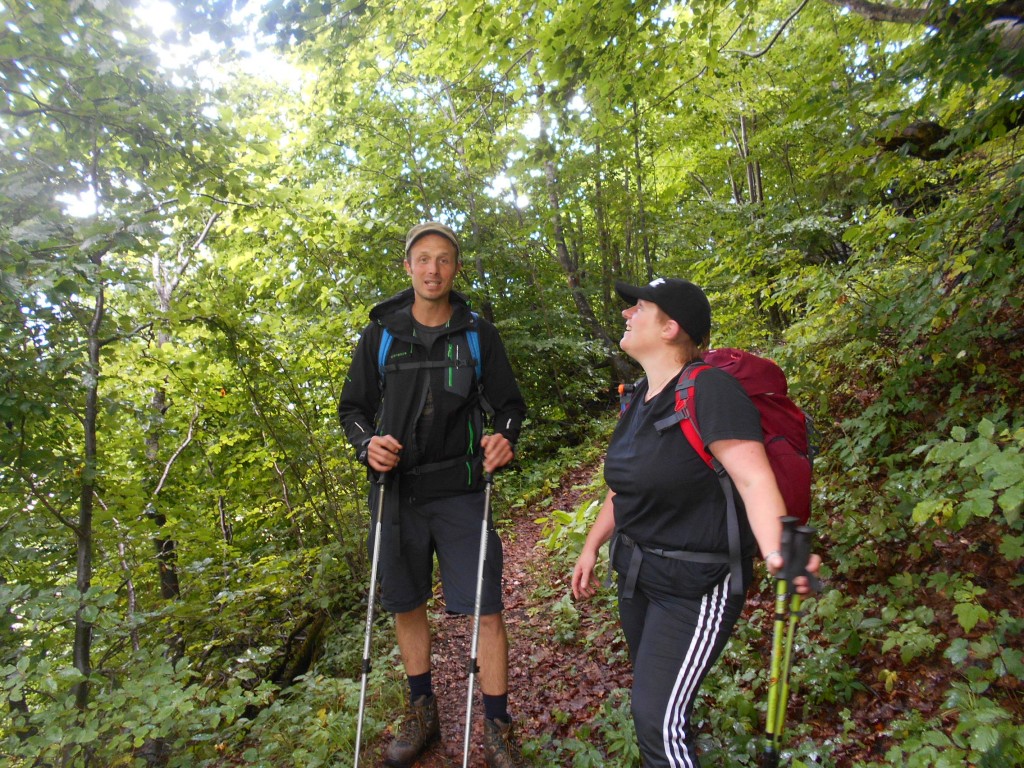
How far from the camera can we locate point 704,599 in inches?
80.4

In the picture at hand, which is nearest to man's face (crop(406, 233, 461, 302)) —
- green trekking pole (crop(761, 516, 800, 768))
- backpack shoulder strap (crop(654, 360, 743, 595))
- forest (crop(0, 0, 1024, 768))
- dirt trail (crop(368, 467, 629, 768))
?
backpack shoulder strap (crop(654, 360, 743, 595))

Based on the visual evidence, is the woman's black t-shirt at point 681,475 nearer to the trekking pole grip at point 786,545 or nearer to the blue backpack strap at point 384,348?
the trekking pole grip at point 786,545

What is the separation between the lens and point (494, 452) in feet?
9.98

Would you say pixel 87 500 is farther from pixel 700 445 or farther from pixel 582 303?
pixel 582 303

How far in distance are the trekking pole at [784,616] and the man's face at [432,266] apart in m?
2.10

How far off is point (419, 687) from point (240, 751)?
1.38m

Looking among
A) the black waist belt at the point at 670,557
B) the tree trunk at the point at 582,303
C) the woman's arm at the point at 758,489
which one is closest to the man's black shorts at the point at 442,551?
the black waist belt at the point at 670,557

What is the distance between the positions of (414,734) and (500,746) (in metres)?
0.55

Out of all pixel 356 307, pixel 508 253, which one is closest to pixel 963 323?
pixel 356 307

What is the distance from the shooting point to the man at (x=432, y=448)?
9.98 ft

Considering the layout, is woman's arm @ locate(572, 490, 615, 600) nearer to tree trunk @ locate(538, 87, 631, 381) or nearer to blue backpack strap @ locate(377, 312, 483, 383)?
blue backpack strap @ locate(377, 312, 483, 383)

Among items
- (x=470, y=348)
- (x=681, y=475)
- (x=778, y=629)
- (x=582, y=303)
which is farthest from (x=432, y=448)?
(x=582, y=303)

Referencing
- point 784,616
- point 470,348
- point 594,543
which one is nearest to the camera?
point 784,616

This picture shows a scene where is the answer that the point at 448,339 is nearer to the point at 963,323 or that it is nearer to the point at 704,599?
the point at 704,599
